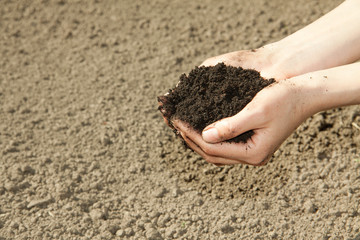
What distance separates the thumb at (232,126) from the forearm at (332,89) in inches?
9.9

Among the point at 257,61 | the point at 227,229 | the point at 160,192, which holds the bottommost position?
the point at 227,229

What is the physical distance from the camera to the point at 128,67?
2.96 m

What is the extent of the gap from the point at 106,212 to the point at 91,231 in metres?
0.12

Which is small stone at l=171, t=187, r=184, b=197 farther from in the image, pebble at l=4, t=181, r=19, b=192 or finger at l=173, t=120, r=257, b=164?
pebble at l=4, t=181, r=19, b=192

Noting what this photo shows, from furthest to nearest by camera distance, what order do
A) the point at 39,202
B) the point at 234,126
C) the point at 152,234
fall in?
the point at 39,202, the point at 152,234, the point at 234,126

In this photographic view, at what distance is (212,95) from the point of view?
1.96 m

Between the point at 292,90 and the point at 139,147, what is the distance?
0.99 metres

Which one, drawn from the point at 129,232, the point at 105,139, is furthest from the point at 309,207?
the point at 105,139

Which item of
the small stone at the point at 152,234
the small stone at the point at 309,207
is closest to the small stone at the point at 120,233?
the small stone at the point at 152,234

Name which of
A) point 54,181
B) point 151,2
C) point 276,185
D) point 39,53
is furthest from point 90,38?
point 276,185

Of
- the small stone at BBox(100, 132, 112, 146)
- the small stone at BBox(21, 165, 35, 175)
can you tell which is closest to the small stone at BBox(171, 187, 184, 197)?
the small stone at BBox(100, 132, 112, 146)

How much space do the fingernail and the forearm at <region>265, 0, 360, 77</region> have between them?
61 cm

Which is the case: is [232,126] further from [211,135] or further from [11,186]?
[11,186]

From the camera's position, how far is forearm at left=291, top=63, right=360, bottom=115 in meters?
1.78
